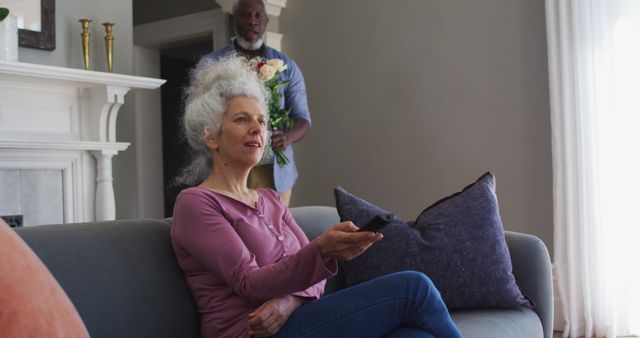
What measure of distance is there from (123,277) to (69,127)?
2.35 meters

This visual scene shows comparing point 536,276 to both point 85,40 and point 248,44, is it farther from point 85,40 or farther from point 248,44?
point 85,40

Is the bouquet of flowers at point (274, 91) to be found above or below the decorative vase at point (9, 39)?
below

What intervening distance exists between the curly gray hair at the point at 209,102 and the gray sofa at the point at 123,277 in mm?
185

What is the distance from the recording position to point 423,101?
14.8 feet

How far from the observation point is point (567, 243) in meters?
3.89

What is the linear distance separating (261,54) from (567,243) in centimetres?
181

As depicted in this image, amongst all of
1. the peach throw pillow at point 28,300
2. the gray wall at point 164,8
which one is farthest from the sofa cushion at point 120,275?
the gray wall at point 164,8

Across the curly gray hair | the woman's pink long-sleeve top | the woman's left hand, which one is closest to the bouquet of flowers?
the curly gray hair

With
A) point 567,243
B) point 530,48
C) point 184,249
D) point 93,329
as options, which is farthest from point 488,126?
point 93,329

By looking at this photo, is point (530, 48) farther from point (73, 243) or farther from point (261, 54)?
point (73, 243)

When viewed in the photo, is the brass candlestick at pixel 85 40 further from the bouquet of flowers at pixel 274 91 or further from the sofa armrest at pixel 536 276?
the sofa armrest at pixel 536 276

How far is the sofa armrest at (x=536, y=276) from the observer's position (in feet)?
8.12

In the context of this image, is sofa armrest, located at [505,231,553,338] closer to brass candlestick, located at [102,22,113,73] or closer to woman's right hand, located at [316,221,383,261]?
woman's right hand, located at [316,221,383,261]

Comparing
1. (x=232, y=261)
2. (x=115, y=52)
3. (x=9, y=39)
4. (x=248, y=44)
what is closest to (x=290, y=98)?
(x=248, y=44)
